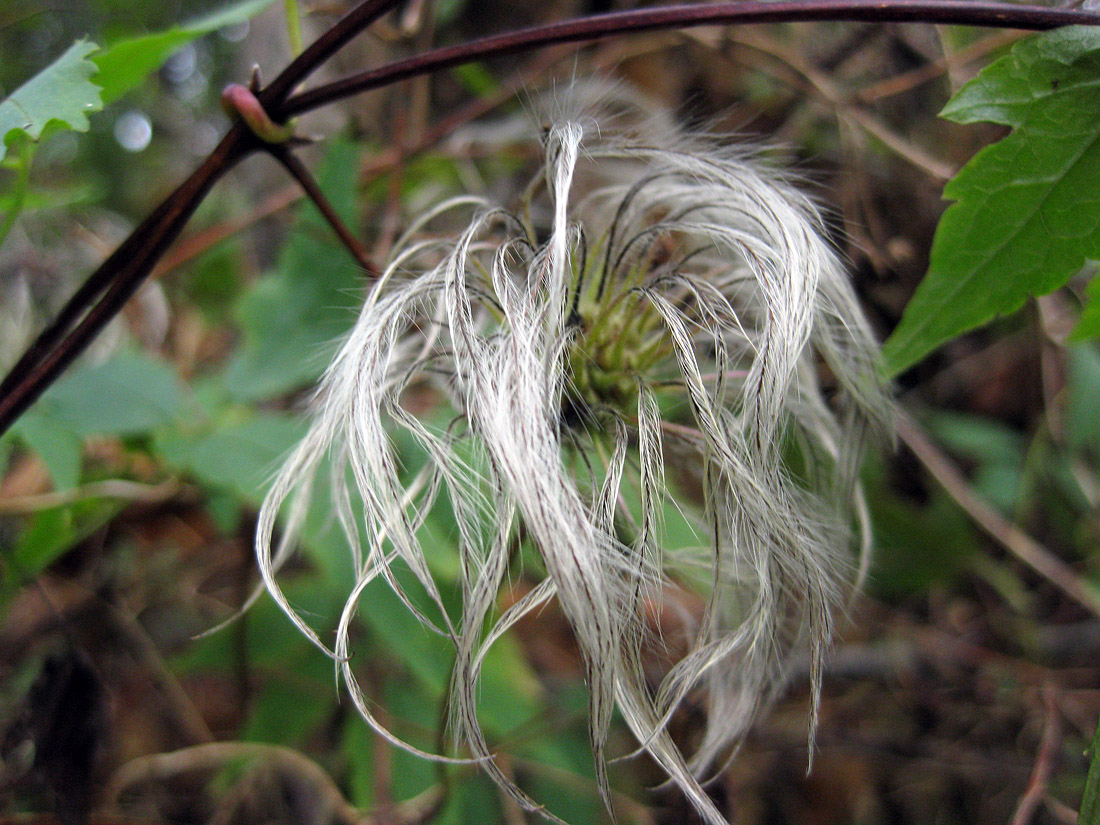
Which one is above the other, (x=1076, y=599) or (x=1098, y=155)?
(x=1098, y=155)

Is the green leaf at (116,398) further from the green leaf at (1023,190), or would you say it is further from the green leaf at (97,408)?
the green leaf at (1023,190)

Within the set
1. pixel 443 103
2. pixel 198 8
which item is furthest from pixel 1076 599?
pixel 198 8

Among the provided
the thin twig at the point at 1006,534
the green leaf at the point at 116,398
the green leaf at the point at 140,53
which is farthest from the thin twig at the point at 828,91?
the green leaf at the point at 116,398

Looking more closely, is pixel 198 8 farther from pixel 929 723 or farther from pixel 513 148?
pixel 929 723

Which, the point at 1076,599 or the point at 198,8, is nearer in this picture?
the point at 1076,599

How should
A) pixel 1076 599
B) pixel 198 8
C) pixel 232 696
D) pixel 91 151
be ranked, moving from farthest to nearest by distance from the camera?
pixel 198 8 < pixel 91 151 < pixel 232 696 < pixel 1076 599

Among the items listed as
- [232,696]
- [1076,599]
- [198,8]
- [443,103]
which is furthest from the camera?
[198,8]

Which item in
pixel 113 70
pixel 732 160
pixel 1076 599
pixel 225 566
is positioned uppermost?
pixel 113 70

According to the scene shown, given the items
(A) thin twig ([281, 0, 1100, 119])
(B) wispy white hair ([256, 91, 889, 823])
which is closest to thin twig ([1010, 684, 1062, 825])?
(B) wispy white hair ([256, 91, 889, 823])
